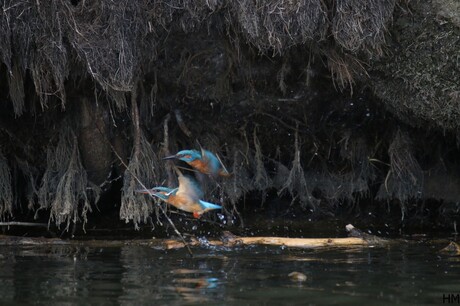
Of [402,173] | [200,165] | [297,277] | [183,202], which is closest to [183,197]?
[183,202]

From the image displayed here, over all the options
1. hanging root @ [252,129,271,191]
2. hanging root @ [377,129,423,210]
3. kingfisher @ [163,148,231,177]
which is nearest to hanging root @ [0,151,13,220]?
kingfisher @ [163,148,231,177]

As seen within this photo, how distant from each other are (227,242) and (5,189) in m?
2.03

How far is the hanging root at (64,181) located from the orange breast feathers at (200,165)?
99 cm

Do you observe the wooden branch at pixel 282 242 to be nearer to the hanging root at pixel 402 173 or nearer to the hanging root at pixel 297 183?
the hanging root at pixel 297 183

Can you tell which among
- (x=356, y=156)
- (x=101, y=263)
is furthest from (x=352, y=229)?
(x=101, y=263)

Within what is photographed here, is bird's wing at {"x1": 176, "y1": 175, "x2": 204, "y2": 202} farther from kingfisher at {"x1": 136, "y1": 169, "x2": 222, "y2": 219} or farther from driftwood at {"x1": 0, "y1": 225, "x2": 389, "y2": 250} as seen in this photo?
driftwood at {"x1": 0, "y1": 225, "x2": 389, "y2": 250}

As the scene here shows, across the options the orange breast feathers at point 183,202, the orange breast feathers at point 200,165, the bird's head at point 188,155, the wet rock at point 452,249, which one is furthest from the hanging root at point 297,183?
the wet rock at point 452,249

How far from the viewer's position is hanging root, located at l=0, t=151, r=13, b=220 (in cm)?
690

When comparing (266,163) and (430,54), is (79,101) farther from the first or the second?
(430,54)

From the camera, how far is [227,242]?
6441 millimetres

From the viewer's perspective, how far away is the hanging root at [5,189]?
6902 millimetres

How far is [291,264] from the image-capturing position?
556cm

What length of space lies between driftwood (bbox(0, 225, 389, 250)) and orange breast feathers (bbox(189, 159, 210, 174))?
0.59 meters

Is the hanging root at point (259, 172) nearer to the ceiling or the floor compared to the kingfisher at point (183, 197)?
nearer to the ceiling
